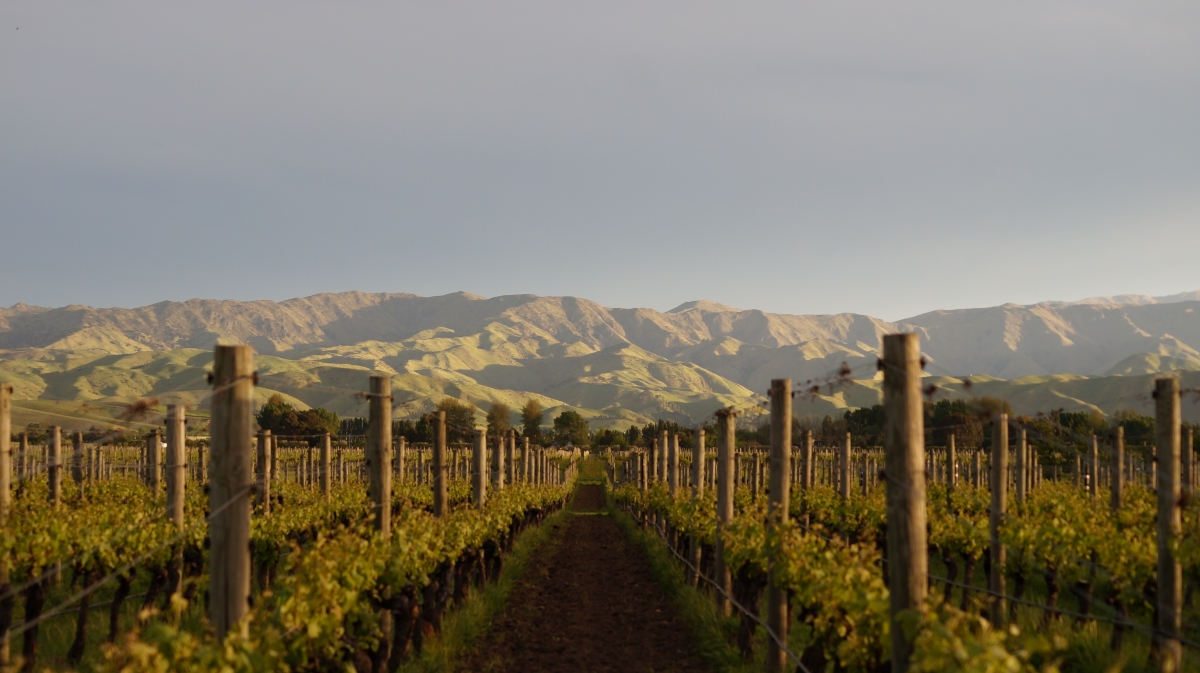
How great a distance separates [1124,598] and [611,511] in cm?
3294

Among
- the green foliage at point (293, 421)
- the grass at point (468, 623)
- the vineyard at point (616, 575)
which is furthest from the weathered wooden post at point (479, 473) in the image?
the green foliage at point (293, 421)

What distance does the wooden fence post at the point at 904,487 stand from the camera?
5844 millimetres

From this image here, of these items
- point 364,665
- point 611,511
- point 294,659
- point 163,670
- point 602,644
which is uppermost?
point 163,670

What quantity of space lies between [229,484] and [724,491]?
28.3ft

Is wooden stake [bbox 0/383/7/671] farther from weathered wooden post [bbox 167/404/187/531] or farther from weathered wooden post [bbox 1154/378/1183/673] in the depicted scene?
weathered wooden post [bbox 1154/378/1183/673]

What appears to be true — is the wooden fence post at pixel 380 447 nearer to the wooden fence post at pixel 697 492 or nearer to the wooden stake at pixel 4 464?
the wooden stake at pixel 4 464

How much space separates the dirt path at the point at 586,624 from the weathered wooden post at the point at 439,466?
89.9 inches

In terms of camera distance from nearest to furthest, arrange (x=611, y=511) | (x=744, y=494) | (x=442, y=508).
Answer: (x=442, y=508) → (x=744, y=494) → (x=611, y=511)

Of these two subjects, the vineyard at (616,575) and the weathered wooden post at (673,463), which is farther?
the weathered wooden post at (673,463)

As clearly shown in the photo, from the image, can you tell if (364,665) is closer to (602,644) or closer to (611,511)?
(602,644)

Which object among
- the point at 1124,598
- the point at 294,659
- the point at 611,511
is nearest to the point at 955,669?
the point at 294,659

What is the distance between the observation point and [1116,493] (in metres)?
16.5

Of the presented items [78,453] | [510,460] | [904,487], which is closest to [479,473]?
[78,453]

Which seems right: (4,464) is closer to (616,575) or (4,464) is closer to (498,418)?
(616,575)
